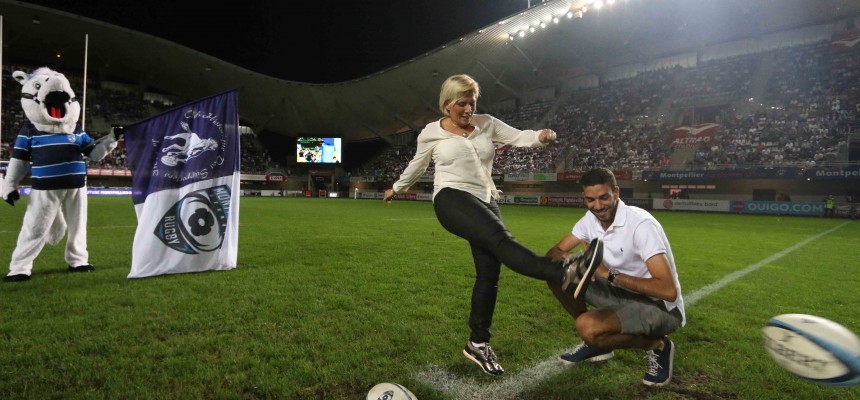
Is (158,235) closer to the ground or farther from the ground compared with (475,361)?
farther from the ground

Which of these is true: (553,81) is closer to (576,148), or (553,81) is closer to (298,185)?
(576,148)

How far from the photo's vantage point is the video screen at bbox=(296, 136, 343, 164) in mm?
53250

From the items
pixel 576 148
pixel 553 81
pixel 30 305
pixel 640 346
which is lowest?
pixel 30 305

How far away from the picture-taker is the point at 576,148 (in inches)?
1387

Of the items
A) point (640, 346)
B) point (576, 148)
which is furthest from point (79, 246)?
point (576, 148)

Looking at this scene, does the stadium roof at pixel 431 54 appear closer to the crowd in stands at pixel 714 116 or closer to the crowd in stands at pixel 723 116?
the crowd in stands at pixel 714 116

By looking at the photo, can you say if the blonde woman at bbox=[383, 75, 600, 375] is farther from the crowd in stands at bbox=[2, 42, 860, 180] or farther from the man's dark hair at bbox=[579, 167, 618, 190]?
the crowd in stands at bbox=[2, 42, 860, 180]

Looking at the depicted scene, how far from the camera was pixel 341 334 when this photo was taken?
3.46 metres

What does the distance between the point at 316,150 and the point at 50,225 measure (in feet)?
162

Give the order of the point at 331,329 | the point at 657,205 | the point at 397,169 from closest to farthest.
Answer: the point at 331,329
the point at 657,205
the point at 397,169

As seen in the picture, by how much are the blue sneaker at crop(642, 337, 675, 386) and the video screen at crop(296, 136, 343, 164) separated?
174ft

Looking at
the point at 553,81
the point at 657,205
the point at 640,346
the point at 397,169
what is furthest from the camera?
the point at 397,169

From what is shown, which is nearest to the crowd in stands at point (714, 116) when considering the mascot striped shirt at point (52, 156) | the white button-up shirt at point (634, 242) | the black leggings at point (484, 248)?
the white button-up shirt at point (634, 242)

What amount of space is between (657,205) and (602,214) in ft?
95.8
